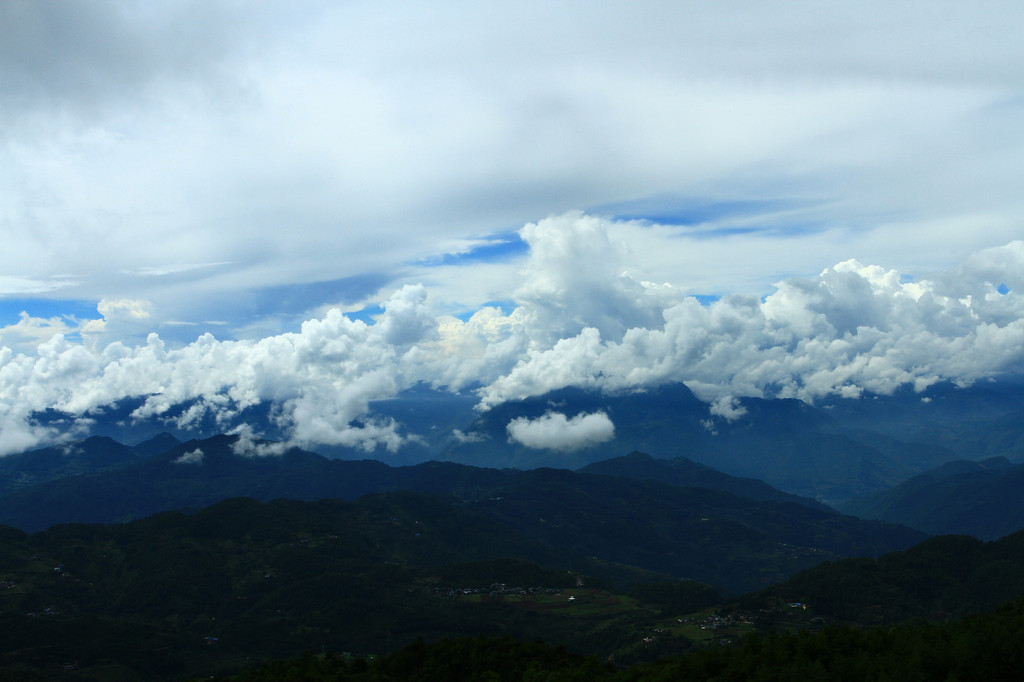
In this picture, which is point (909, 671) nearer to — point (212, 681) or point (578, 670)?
point (578, 670)

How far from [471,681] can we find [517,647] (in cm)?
2525

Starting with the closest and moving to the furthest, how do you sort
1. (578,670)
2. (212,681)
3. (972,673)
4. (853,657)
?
(972,673), (853,657), (578,670), (212,681)

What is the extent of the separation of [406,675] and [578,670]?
39691mm

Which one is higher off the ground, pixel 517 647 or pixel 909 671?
pixel 909 671

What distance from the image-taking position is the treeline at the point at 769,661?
97.8 metres

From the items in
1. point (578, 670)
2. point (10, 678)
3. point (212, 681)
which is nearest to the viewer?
point (578, 670)

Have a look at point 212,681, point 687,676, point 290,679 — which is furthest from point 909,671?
point 212,681

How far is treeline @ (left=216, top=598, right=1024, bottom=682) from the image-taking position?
9775 centimetres

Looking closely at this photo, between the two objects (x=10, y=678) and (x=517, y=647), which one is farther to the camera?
(x=10, y=678)

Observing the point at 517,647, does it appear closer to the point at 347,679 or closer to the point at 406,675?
the point at 406,675

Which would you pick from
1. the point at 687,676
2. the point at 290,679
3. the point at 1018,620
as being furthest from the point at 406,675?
the point at 1018,620

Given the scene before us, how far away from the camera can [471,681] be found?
447 feet

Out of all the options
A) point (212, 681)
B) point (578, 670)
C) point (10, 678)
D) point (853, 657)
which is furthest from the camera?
point (10, 678)

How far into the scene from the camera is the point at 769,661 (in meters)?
120
